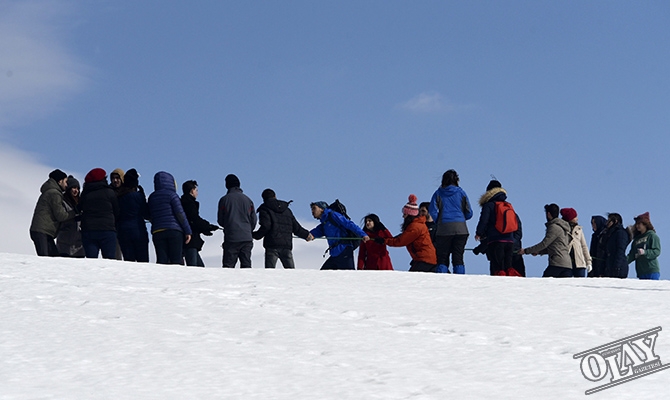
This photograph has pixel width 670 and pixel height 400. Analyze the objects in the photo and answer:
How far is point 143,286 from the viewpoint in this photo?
8539mm

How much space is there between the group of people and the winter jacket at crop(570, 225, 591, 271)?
0.32 feet

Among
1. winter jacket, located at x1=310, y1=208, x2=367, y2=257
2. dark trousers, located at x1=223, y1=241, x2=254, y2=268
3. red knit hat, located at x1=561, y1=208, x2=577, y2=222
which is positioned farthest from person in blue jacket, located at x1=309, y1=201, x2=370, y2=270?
red knit hat, located at x1=561, y1=208, x2=577, y2=222

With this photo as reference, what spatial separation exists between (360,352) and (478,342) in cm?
93

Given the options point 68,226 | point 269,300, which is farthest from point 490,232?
point 68,226

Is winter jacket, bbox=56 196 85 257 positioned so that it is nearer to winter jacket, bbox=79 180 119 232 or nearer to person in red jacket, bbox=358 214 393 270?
winter jacket, bbox=79 180 119 232

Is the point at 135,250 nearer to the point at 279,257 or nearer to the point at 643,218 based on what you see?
the point at 279,257

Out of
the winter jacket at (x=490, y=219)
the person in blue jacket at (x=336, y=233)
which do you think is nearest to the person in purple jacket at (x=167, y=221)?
the person in blue jacket at (x=336, y=233)

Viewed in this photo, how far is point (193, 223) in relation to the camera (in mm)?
12242

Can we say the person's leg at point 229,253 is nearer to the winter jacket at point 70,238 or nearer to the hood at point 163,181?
the hood at point 163,181

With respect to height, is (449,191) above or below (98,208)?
above

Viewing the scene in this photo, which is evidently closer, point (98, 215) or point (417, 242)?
point (98, 215)

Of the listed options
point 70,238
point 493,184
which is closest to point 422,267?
point 493,184

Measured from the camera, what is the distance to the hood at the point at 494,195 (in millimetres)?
12019

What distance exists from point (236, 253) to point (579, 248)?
17.1 feet
